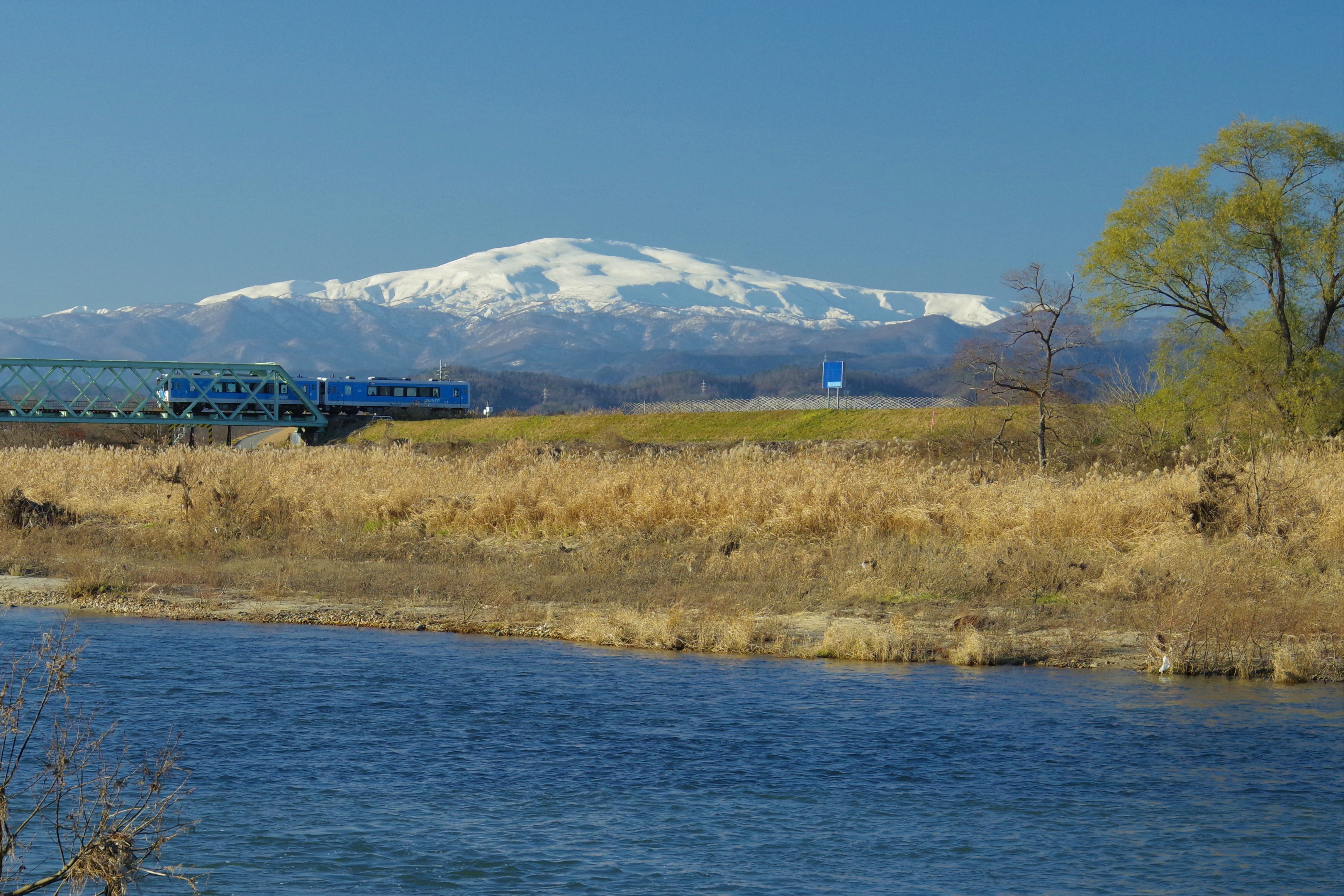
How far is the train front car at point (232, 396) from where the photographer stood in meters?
98.0

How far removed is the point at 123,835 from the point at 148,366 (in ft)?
309

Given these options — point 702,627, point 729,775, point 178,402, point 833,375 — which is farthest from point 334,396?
point 729,775

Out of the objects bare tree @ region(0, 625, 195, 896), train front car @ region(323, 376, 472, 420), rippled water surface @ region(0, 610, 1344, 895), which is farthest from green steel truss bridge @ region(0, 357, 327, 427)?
bare tree @ region(0, 625, 195, 896)

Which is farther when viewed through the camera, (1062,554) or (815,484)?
(815,484)

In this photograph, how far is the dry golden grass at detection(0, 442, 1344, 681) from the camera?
20.0m

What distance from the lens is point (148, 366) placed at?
311 feet

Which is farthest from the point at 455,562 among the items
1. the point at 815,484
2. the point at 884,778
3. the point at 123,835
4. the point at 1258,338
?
the point at 1258,338

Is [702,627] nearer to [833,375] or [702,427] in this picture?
[702,427]

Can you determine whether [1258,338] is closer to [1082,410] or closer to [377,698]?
[1082,410]

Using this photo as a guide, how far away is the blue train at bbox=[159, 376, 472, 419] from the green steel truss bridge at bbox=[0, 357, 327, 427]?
0.13 meters

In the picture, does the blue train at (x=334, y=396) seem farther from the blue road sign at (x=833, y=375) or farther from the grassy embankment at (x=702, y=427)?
the blue road sign at (x=833, y=375)

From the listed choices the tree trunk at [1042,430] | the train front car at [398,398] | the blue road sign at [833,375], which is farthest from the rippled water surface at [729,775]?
the train front car at [398,398]

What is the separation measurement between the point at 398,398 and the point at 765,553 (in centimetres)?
8152

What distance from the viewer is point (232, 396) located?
3942 inches
